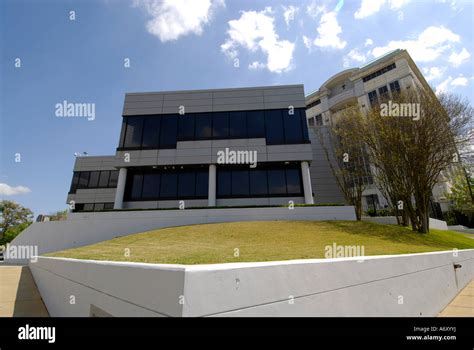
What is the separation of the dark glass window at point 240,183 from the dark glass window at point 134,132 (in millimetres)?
9879

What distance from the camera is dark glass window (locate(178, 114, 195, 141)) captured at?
21.8m

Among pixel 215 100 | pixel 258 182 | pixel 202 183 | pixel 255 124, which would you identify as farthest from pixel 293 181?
pixel 215 100

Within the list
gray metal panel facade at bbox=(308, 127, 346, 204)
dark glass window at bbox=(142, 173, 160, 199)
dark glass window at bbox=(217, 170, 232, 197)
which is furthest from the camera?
gray metal panel facade at bbox=(308, 127, 346, 204)

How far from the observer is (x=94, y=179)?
30422 millimetres

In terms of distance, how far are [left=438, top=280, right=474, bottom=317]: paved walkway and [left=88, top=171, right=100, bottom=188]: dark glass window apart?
3437 centimetres

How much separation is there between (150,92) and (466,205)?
43.2m

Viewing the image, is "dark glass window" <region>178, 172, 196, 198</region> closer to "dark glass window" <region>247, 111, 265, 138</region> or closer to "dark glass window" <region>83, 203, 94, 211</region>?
"dark glass window" <region>247, 111, 265, 138</region>

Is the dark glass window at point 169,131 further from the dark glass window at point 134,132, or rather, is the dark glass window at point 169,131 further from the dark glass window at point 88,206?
the dark glass window at point 88,206

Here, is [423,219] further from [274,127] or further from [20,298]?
[20,298]

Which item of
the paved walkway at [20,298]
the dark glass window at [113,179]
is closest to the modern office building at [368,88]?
the dark glass window at [113,179]

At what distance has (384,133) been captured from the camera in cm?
1566

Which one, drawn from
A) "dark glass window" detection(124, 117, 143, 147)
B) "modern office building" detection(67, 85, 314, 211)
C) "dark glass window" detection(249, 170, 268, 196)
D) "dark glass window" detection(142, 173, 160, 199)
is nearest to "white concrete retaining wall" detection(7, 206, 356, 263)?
"modern office building" detection(67, 85, 314, 211)

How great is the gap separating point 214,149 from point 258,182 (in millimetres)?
5122
